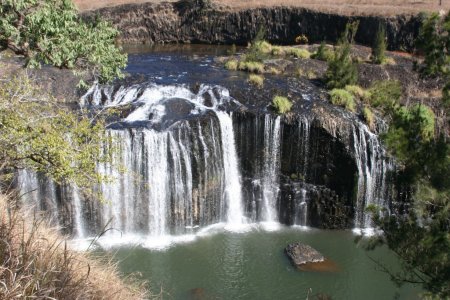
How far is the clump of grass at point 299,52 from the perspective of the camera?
31578mm

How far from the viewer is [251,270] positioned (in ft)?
58.0

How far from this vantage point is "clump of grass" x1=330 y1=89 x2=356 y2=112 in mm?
22906

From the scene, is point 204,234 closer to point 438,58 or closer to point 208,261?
point 208,261

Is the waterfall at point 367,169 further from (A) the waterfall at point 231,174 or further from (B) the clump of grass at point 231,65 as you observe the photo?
(B) the clump of grass at point 231,65

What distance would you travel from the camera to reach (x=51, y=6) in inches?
359

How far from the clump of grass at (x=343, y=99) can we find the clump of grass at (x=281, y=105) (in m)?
2.74

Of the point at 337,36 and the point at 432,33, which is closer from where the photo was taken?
the point at 432,33

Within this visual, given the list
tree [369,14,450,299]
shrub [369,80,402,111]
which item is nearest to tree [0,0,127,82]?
tree [369,14,450,299]

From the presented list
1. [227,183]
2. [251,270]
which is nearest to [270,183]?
[227,183]

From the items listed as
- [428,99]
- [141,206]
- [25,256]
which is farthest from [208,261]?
[428,99]

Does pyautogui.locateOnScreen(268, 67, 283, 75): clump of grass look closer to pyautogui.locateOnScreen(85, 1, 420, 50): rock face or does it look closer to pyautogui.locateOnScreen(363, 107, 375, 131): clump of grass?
pyautogui.locateOnScreen(363, 107, 375, 131): clump of grass

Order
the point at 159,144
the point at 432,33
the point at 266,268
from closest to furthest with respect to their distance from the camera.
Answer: the point at 432,33
the point at 266,268
the point at 159,144

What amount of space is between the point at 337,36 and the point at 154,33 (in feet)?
57.4

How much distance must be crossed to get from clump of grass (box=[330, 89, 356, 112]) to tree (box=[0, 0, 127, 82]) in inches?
595
